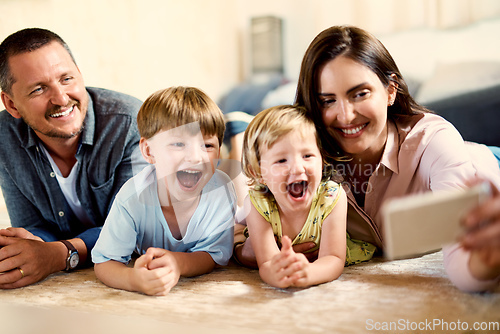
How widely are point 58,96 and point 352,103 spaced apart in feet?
1.67

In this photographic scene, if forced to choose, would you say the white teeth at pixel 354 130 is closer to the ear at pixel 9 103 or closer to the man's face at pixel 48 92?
the man's face at pixel 48 92

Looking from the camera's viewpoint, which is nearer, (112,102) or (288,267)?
(288,267)

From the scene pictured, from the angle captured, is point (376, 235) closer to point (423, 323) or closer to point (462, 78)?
point (423, 323)

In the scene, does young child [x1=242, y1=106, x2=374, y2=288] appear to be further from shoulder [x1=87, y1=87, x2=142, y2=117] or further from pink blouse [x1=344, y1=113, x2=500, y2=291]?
shoulder [x1=87, y1=87, x2=142, y2=117]

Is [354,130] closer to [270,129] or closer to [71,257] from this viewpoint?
[270,129]

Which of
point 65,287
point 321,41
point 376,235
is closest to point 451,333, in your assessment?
point 376,235

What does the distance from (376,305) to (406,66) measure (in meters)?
0.81

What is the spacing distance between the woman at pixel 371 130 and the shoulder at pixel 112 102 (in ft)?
1.18

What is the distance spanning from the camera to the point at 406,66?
119 centimetres

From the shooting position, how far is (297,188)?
27.5 inches

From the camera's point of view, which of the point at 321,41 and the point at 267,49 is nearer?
the point at 321,41

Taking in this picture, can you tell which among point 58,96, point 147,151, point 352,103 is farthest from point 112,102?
point 352,103

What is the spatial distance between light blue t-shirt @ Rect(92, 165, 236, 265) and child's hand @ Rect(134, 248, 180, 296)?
0.08m

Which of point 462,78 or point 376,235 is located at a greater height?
point 462,78
